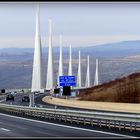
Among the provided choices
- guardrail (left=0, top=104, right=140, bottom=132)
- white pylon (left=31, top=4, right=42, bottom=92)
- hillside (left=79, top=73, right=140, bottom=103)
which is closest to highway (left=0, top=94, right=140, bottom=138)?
guardrail (left=0, top=104, right=140, bottom=132)

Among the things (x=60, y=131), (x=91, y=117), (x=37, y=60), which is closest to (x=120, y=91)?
(x=37, y=60)

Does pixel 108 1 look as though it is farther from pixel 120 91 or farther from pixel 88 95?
pixel 88 95

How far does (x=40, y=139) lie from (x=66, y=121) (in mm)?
13121

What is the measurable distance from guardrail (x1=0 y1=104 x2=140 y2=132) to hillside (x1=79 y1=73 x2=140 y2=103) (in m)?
31.7

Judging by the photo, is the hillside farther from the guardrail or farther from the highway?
the highway

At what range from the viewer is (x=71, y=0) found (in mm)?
12195

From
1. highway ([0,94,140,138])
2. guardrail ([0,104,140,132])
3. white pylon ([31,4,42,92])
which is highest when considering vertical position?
A: white pylon ([31,4,42,92])

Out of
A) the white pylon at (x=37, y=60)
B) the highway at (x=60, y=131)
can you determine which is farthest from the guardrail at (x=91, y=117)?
the white pylon at (x=37, y=60)

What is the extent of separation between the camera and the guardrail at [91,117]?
84.9ft

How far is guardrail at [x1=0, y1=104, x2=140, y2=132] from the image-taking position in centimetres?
2588

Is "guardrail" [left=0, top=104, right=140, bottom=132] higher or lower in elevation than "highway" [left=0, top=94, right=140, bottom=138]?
higher

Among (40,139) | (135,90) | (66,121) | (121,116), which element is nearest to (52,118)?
(66,121)

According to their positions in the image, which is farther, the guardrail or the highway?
the guardrail

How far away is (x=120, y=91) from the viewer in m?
78.2
